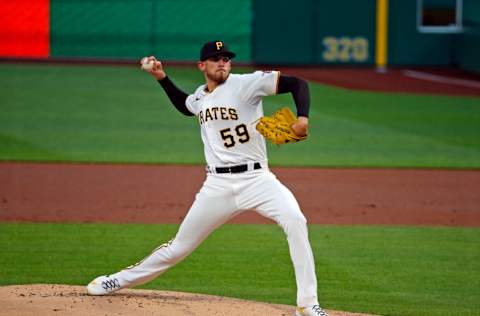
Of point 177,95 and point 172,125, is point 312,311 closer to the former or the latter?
point 177,95

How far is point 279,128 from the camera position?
646cm

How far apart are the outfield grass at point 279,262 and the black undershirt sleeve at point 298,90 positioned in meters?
1.65

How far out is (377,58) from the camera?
81.1 feet

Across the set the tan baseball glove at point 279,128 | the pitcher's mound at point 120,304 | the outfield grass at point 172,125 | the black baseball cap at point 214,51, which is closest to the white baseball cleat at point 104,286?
the pitcher's mound at point 120,304

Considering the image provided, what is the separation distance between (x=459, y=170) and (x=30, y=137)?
19.9ft

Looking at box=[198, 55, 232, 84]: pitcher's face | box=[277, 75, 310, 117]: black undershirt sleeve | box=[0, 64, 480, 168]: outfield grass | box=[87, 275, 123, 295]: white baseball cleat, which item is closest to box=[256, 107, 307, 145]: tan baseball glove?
box=[277, 75, 310, 117]: black undershirt sleeve

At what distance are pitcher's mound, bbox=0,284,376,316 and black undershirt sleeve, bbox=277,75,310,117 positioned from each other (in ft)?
4.53

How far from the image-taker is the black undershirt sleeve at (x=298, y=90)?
6375 mm

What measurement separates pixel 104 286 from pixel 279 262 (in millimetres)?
2092

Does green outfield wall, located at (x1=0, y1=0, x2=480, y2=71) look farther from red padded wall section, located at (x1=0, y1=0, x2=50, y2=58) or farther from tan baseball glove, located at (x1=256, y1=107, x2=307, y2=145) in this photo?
tan baseball glove, located at (x1=256, y1=107, x2=307, y2=145)

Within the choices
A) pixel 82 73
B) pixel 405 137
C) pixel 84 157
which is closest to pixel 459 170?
pixel 405 137

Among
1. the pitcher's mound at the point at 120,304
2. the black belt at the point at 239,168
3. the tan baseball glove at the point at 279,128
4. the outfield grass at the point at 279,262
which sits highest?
the tan baseball glove at the point at 279,128

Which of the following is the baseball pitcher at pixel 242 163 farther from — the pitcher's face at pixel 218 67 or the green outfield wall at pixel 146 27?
the green outfield wall at pixel 146 27

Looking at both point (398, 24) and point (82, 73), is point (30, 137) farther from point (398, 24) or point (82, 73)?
point (398, 24)
